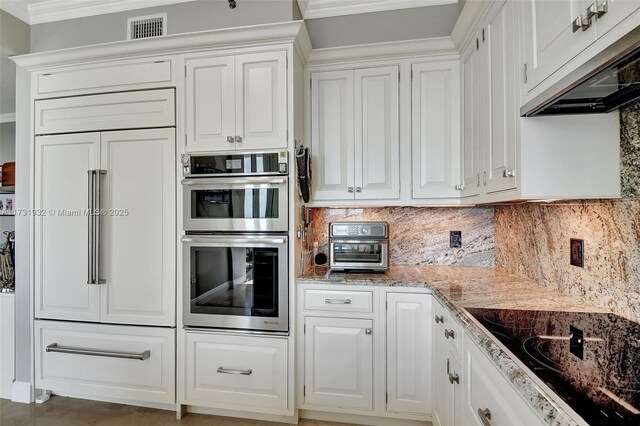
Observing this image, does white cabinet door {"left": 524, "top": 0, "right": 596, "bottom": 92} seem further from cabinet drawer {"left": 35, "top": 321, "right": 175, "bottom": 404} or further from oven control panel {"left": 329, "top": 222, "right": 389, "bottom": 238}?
cabinet drawer {"left": 35, "top": 321, "right": 175, "bottom": 404}

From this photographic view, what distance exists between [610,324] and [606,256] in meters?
0.32

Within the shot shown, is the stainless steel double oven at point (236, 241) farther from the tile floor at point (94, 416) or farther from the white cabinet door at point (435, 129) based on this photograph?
the white cabinet door at point (435, 129)

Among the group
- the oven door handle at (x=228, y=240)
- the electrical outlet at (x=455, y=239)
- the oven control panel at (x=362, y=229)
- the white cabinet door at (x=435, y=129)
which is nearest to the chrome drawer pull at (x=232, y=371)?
the oven door handle at (x=228, y=240)

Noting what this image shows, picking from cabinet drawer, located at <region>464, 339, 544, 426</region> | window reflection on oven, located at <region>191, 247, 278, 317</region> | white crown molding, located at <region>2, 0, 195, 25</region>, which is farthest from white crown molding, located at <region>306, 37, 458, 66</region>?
cabinet drawer, located at <region>464, 339, 544, 426</region>

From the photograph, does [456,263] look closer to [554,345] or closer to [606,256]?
[606,256]

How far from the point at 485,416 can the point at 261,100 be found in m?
1.95

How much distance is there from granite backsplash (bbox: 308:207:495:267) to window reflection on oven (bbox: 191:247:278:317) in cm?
60

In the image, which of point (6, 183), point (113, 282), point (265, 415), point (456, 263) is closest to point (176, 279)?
point (113, 282)

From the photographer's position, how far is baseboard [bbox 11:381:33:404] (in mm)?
2350

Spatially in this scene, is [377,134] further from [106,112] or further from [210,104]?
[106,112]

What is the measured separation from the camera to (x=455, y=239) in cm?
255

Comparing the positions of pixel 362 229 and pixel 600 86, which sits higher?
pixel 600 86

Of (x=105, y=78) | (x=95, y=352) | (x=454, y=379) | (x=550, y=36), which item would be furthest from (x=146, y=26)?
(x=454, y=379)

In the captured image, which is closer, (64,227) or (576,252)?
(576,252)
